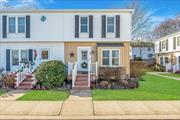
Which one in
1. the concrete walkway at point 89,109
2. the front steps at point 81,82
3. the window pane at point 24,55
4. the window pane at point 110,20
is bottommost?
the concrete walkway at point 89,109

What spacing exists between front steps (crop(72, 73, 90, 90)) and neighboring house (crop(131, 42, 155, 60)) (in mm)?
35390

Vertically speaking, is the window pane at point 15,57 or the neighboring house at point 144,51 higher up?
the neighboring house at point 144,51

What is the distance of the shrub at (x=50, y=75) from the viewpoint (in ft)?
60.2

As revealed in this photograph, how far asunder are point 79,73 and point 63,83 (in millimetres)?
3490

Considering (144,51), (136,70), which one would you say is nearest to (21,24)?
(136,70)

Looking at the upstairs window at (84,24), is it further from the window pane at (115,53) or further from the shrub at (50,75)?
the shrub at (50,75)

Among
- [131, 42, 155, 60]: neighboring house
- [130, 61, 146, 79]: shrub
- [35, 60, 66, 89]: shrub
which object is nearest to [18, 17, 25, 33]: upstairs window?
[35, 60, 66, 89]: shrub

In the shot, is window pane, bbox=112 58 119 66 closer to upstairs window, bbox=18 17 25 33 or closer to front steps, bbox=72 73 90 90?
front steps, bbox=72 73 90 90

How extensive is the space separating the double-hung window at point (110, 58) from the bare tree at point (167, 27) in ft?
138

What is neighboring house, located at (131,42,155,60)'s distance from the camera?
2193 inches

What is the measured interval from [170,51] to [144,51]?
16.3 m

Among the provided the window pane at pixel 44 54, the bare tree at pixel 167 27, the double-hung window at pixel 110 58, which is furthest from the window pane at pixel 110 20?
the bare tree at pixel 167 27

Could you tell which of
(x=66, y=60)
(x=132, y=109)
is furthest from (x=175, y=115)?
(x=66, y=60)

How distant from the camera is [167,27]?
63.3 metres
